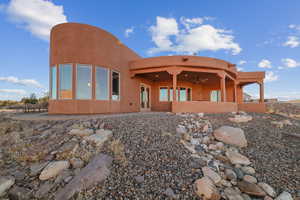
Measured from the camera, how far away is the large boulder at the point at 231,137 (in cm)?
430

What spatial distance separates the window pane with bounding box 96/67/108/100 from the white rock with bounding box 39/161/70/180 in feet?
15.1

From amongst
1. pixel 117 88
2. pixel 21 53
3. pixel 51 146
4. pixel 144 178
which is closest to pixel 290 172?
pixel 144 178

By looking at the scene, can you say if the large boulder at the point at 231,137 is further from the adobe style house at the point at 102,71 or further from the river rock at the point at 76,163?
the river rock at the point at 76,163

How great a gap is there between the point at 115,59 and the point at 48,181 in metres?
6.74

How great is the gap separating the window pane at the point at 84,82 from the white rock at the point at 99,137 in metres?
3.49

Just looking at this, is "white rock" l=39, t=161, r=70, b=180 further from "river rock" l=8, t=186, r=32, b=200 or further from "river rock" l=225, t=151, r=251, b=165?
"river rock" l=225, t=151, r=251, b=165

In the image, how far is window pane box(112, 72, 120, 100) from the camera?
772 cm

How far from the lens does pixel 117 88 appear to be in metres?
8.01

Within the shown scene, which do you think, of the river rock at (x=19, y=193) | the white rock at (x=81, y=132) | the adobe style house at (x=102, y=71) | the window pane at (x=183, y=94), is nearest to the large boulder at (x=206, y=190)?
the river rock at (x=19, y=193)

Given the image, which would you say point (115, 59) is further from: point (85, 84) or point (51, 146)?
point (51, 146)

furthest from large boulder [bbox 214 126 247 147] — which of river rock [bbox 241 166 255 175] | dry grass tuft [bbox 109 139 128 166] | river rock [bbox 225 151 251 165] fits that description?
dry grass tuft [bbox 109 139 128 166]

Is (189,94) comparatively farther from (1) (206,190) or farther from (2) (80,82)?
(1) (206,190)

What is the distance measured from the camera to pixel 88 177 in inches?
92.2

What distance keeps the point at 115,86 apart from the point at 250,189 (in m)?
7.14
